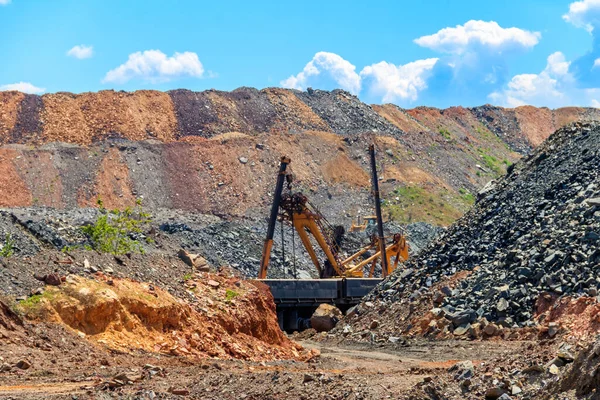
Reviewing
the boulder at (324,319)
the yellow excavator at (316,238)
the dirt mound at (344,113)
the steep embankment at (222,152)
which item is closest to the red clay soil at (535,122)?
the steep embankment at (222,152)

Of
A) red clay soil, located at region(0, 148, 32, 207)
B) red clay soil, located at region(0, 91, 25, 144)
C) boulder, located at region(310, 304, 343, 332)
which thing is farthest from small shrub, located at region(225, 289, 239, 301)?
red clay soil, located at region(0, 91, 25, 144)

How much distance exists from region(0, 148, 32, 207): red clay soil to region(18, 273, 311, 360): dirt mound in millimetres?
36195

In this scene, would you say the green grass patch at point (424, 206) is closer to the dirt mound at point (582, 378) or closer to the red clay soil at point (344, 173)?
the red clay soil at point (344, 173)

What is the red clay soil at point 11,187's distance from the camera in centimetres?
5928

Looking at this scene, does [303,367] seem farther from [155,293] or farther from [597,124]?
[597,124]

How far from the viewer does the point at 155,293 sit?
22234 mm

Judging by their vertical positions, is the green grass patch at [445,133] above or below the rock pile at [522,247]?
above

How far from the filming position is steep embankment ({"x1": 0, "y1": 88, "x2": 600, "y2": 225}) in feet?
206

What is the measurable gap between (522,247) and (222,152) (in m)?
43.5

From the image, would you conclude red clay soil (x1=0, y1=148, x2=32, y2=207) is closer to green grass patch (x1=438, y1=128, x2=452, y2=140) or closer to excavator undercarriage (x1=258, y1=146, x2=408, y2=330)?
excavator undercarriage (x1=258, y1=146, x2=408, y2=330)

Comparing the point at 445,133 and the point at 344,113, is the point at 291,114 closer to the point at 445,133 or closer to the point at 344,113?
the point at 344,113

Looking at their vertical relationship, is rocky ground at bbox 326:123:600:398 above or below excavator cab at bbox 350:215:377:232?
below

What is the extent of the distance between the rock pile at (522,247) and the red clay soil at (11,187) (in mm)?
33702

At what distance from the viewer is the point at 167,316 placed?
22.0 m
